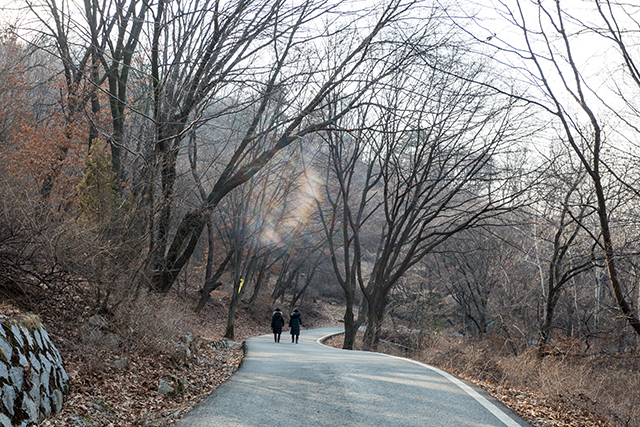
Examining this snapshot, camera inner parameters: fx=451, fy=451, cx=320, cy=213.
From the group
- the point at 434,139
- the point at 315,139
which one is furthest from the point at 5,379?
the point at 315,139

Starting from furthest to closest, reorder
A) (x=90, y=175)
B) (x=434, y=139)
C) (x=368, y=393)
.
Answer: (x=434, y=139) → (x=90, y=175) → (x=368, y=393)

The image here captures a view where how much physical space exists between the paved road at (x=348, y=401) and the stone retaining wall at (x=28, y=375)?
145 centimetres

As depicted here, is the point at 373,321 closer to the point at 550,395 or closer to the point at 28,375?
the point at 550,395

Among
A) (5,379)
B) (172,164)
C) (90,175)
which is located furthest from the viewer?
(172,164)

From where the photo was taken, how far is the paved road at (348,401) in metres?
5.25

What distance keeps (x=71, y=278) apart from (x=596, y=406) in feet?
29.9

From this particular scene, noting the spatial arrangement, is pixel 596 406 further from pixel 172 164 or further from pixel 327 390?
pixel 172 164

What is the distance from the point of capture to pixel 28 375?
4684 millimetres

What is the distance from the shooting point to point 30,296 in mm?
7535

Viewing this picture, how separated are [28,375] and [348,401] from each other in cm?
384

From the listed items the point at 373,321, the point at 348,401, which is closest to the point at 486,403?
the point at 348,401

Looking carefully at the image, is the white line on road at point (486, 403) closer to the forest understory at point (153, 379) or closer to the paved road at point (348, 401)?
the paved road at point (348, 401)

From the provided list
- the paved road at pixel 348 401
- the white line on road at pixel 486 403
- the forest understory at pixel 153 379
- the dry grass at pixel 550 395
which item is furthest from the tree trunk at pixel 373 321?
the white line on road at pixel 486 403

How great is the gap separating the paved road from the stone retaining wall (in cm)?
145
